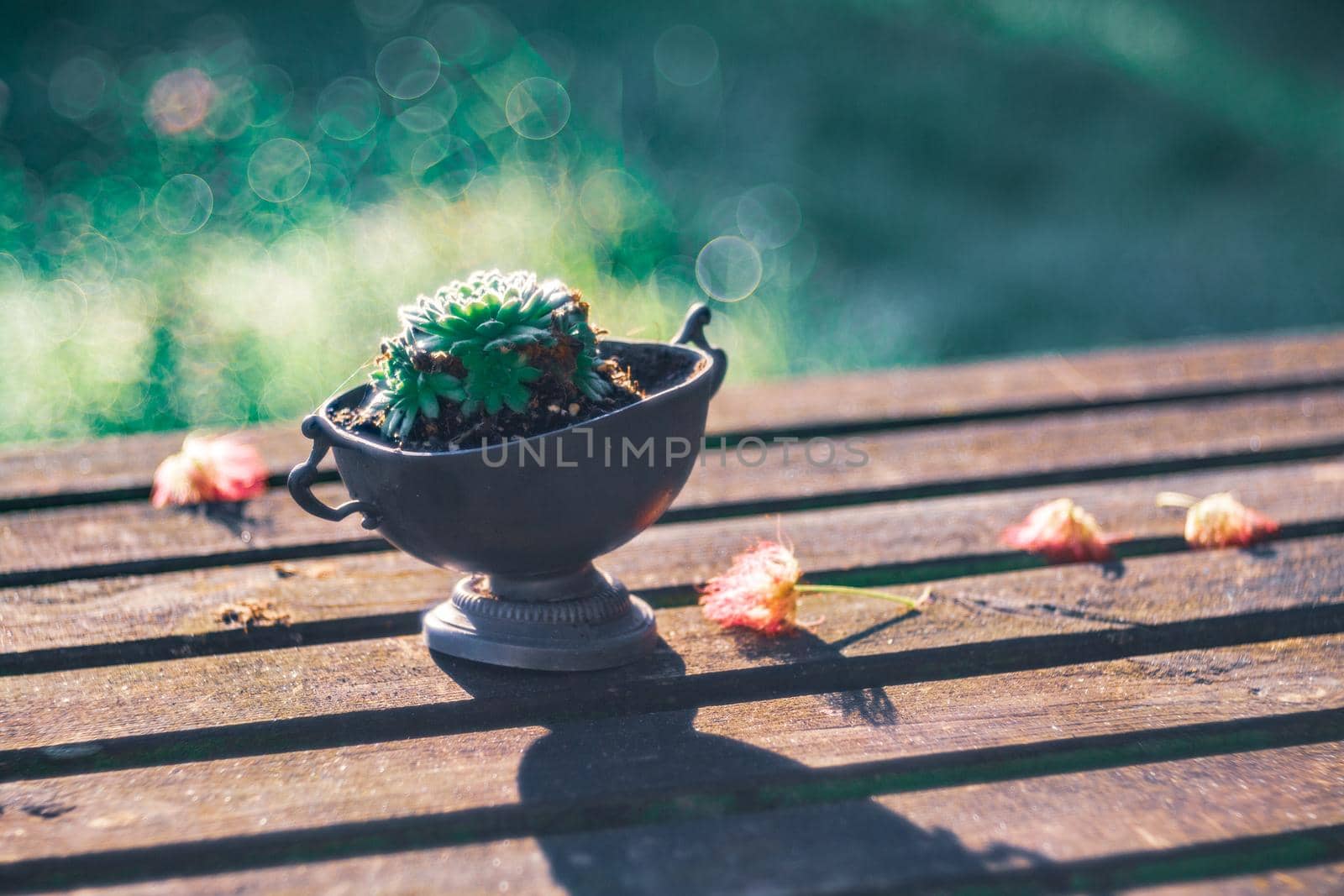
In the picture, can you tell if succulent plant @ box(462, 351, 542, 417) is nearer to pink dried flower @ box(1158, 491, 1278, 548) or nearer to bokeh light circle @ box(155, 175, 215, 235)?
pink dried flower @ box(1158, 491, 1278, 548)

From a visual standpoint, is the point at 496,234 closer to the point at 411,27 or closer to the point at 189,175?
the point at 189,175

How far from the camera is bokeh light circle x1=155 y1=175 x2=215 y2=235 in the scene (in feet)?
11.8

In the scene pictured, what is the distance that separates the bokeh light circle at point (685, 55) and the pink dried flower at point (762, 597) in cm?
409

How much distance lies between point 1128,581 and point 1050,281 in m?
3.25

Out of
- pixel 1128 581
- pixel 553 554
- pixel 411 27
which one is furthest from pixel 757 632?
pixel 411 27

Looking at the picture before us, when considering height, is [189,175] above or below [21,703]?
above

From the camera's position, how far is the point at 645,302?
313 centimetres

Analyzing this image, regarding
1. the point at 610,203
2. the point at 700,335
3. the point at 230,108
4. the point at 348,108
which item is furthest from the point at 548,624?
the point at 348,108

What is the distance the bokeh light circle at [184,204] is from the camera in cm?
358

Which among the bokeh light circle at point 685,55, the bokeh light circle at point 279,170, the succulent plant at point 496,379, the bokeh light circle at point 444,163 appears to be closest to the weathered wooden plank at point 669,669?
the succulent plant at point 496,379

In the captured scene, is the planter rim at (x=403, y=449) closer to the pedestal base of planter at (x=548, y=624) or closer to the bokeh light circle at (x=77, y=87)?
the pedestal base of planter at (x=548, y=624)

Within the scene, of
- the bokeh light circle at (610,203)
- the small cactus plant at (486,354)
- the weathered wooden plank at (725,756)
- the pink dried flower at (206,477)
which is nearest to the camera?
the weathered wooden plank at (725,756)

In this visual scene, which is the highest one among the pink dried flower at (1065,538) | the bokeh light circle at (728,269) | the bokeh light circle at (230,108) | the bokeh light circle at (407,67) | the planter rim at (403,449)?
the bokeh light circle at (407,67)

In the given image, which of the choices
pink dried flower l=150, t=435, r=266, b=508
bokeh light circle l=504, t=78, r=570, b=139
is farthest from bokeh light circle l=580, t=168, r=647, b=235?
pink dried flower l=150, t=435, r=266, b=508
